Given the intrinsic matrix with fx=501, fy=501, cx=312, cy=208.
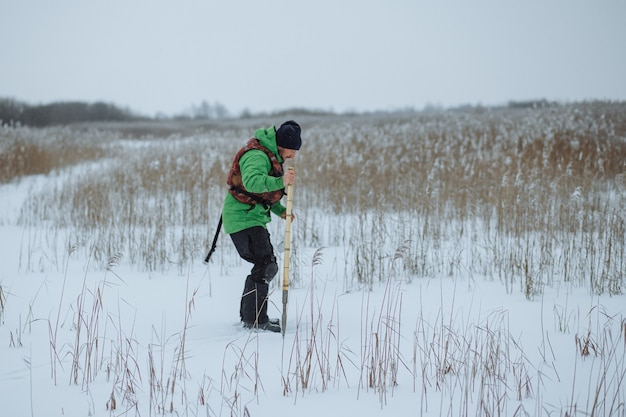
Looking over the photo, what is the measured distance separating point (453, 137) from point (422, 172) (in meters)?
4.73

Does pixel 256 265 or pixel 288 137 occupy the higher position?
pixel 288 137

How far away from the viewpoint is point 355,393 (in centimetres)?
326

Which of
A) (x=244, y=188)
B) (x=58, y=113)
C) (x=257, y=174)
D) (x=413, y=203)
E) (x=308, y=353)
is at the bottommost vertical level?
(x=308, y=353)

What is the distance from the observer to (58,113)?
29.9 meters

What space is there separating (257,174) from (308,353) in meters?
1.41

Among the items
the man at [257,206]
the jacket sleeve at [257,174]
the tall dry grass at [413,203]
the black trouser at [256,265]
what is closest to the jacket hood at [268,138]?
the man at [257,206]

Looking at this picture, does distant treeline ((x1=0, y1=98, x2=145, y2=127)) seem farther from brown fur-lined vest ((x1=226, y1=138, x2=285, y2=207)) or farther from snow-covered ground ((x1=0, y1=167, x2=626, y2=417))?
brown fur-lined vest ((x1=226, y1=138, x2=285, y2=207))

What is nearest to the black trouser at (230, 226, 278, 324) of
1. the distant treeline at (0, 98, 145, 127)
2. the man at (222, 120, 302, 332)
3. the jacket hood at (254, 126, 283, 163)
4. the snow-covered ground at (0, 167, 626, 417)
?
the man at (222, 120, 302, 332)

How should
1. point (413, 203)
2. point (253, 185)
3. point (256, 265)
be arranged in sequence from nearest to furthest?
A: 1. point (253, 185)
2. point (256, 265)
3. point (413, 203)

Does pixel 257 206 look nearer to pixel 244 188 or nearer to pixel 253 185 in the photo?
pixel 244 188

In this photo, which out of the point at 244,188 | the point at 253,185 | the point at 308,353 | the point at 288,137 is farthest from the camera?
the point at 244,188

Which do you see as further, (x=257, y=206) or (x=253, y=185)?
(x=257, y=206)

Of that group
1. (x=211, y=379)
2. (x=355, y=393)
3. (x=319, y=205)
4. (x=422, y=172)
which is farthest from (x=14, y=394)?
(x=422, y=172)

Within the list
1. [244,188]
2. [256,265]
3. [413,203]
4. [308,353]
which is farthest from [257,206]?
[413,203]
